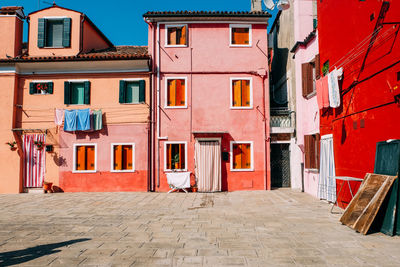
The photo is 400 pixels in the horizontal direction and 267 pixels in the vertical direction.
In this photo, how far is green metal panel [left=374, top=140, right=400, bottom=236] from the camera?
6211mm

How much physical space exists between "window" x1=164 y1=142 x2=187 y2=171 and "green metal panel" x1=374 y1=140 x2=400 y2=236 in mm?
8965

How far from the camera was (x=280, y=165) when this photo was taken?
15.2m

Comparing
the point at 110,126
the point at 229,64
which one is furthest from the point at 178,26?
the point at 110,126

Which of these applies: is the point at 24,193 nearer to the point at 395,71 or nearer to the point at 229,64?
the point at 229,64

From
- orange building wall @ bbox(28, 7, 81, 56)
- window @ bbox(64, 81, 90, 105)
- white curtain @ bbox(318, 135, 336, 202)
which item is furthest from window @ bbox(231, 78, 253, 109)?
orange building wall @ bbox(28, 7, 81, 56)

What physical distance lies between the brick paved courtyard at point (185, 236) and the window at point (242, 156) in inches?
125

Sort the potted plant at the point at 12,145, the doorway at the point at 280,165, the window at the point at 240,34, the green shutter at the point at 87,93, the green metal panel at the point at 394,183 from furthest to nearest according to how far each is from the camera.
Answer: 1. the doorway at the point at 280,165
2. the window at the point at 240,34
3. the green shutter at the point at 87,93
4. the potted plant at the point at 12,145
5. the green metal panel at the point at 394,183

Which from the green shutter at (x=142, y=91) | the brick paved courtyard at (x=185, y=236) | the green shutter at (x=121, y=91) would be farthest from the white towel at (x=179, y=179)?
the green shutter at (x=121, y=91)

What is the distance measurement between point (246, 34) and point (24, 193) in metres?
13.3

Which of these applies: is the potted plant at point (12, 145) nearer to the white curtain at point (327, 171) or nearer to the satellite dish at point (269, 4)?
the white curtain at point (327, 171)

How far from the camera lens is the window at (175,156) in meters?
14.3

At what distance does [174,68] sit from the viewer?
48.3ft

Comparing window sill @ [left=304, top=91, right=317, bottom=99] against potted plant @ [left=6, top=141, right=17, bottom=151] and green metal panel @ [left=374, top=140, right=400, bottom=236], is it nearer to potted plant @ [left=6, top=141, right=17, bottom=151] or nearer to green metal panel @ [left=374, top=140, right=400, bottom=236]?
green metal panel @ [left=374, top=140, right=400, bottom=236]

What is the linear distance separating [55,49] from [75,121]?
13.7 feet
